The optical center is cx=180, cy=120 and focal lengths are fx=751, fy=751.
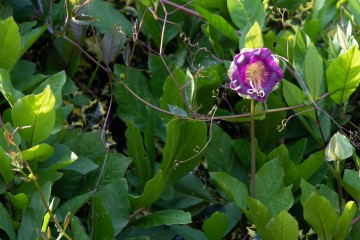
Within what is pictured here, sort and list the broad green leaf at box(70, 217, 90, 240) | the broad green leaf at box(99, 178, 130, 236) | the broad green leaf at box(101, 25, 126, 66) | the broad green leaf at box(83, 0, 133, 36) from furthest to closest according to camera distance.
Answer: the broad green leaf at box(83, 0, 133, 36) → the broad green leaf at box(101, 25, 126, 66) → the broad green leaf at box(99, 178, 130, 236) → the broad green leaf at box(70, 217, 90, 240)

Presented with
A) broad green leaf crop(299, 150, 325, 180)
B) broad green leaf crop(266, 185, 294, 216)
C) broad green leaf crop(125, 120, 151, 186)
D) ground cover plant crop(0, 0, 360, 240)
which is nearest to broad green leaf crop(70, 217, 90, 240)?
ground cover plant crop(0, 0, 360, 240)

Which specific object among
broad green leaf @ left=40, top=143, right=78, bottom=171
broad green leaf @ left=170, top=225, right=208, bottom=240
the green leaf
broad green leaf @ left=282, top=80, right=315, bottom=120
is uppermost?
broad green leaf @ left=282, top=80, right=315, bottom=120

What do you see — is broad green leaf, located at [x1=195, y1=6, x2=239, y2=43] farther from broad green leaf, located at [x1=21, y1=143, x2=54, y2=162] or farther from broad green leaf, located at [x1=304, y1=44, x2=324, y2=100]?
broad green leaf, located at [x1=21, y1=143, x2=54, y2=162]

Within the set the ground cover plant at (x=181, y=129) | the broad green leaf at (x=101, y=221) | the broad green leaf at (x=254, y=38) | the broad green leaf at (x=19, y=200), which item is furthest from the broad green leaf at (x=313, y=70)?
the broad green leaf at (x=19, y=200)

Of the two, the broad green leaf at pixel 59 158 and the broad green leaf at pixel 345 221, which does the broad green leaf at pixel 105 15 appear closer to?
the broad green leaf at pixel 59 158

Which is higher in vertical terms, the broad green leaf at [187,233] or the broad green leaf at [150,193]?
the broad green leaf at [150,193]

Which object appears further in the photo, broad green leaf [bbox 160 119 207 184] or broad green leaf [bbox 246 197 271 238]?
broad green leaf [bbox 160 119 207 184]

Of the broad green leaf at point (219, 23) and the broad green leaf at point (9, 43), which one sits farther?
the broad green leaf at point (219, 23)
